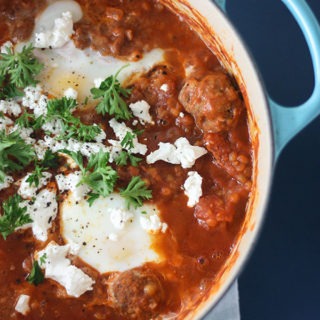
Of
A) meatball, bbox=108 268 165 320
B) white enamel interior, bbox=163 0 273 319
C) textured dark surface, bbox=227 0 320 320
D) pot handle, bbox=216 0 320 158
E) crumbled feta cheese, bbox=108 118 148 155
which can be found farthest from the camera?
textured dark surface, bbox=227 0 320 320

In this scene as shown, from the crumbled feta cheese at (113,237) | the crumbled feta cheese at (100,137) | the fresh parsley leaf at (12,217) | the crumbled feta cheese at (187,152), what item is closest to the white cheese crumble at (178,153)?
the crumbled feta cheese at (187,152)

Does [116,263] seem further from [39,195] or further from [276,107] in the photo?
[276,107]

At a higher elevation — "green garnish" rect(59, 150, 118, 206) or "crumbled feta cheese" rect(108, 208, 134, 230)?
"green garnish" rect(59, 150, 118, 206)

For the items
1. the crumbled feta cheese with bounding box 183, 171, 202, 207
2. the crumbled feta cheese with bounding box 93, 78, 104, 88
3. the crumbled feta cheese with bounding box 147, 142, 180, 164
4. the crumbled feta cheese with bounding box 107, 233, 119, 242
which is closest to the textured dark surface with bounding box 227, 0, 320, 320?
the crumbled feta cheese with bounding box 183, 171, 202, 207

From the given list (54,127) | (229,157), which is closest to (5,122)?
(54,127)

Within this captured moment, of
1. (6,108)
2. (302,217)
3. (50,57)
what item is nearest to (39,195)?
(6,108)

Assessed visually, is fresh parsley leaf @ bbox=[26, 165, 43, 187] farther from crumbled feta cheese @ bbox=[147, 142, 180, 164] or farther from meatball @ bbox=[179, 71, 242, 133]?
meatball @ bbox=[179, 71, 242, 133]
